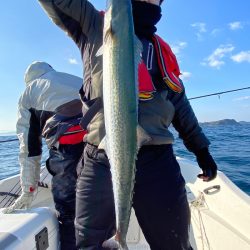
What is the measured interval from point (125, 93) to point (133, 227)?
314cm

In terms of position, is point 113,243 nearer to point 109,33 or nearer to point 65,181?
point 109,33

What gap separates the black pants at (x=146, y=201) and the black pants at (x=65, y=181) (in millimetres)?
916

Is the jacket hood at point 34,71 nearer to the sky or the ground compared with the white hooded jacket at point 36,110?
nearer to the sky

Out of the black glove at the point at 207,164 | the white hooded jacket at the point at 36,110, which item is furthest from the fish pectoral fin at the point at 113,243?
the white hooded jacket at the point at 36,110

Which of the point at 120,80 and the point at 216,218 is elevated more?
the point at 120,80

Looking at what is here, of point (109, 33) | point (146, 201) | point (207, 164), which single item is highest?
point (109, 33)

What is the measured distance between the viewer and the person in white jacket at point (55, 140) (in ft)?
10.4

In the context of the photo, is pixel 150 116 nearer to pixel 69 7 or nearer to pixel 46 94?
pixel 69 7

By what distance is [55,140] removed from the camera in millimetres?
3350

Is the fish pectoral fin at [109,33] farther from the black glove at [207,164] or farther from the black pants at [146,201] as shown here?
the black glove at [207,164]

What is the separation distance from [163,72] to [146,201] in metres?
0.88

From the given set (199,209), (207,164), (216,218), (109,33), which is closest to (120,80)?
(109,33)

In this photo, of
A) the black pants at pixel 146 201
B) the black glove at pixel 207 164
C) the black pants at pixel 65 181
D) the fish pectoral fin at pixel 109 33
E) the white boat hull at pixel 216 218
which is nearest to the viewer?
the fish pectoral fin at pixel 109 33

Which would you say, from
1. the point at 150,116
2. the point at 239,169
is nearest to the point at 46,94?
the point at 150,116
